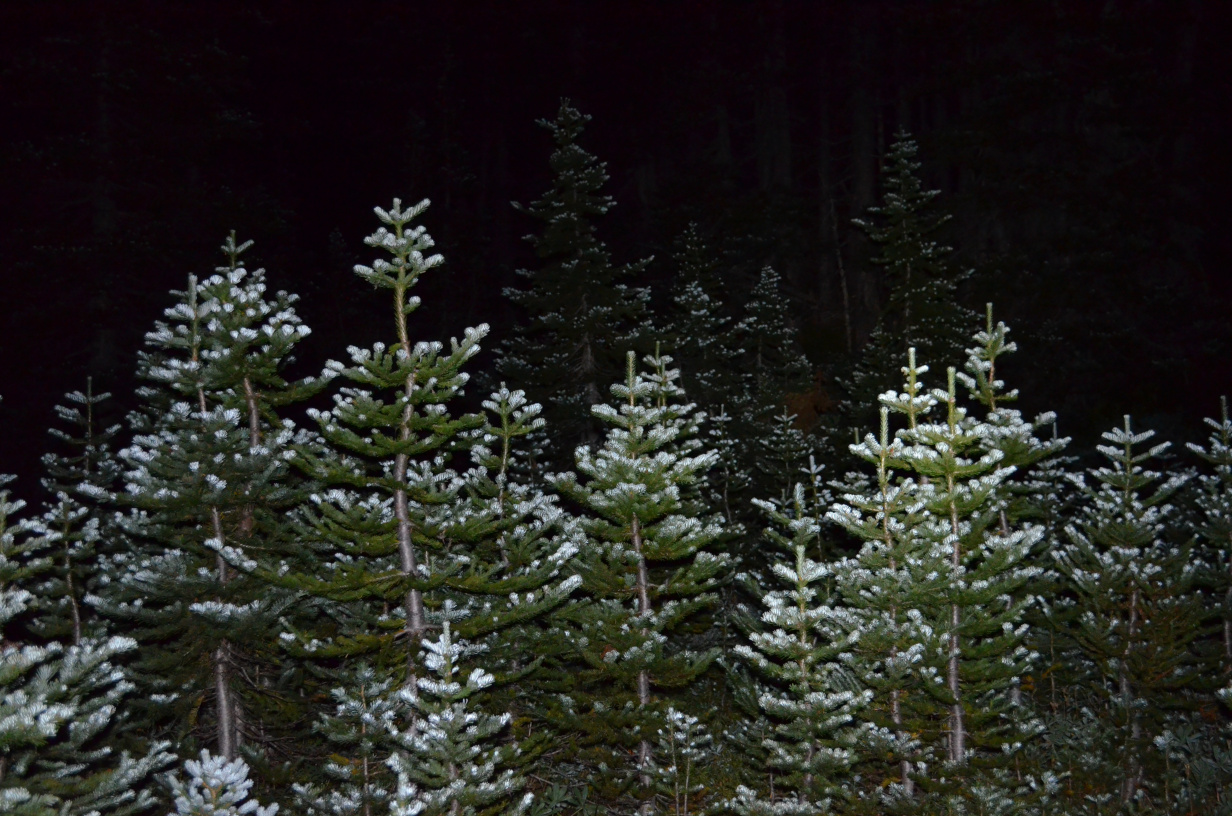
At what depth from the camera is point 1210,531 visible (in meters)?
11.3

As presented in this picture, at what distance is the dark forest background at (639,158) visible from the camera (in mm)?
24375

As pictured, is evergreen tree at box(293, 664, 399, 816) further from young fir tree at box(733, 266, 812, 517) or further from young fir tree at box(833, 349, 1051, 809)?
young fir tree at box(733, 266, 812, 517)

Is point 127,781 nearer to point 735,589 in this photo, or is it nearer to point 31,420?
point 735,589

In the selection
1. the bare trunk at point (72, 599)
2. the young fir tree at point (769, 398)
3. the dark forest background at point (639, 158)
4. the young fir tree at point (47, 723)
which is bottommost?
the young fir tree at point (47, 723)

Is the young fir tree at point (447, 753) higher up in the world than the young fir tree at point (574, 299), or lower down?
lower down

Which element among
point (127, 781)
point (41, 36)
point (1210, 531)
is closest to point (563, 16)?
point (41, 36)

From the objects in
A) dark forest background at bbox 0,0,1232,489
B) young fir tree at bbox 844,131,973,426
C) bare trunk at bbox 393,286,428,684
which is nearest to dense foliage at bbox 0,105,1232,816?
bare trunk at bbox 393,286,428,684

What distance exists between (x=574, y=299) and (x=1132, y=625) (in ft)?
44.2

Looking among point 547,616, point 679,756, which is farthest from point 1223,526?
point 547,616

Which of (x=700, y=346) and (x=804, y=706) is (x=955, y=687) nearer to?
(x=804, y=706)

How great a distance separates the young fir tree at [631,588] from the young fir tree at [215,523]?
3258 millimetres

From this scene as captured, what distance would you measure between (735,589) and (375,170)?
1398 inches

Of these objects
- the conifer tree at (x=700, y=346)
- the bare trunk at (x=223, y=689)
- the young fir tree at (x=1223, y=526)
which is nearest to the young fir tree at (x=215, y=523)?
the bare trunk at (x=223, y=689)

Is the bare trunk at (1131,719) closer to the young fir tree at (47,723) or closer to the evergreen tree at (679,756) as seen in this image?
the evergreen tree at (679,756)
